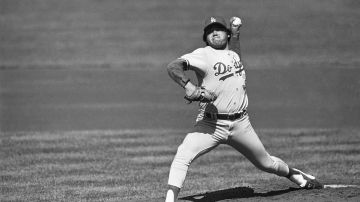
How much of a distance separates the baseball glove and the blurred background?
5468 millimetres

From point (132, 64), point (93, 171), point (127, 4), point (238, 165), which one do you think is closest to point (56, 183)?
point (93, 171)

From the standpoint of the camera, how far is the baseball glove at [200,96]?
6.11 metres

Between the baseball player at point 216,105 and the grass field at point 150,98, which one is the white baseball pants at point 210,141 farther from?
the grass field at point 150,98

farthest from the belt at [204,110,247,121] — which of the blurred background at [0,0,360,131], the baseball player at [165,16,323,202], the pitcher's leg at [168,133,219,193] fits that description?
the blurred background at [0,0,360,131]

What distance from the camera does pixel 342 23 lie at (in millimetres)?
21375

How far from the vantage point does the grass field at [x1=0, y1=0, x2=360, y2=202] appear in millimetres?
8406

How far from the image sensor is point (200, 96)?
6152 millimetres

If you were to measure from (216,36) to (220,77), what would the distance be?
14.7 inches

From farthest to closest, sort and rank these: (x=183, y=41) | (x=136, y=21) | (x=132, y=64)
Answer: (x=136, y=21) < (x=183, y=41) < (x=132, y=64)

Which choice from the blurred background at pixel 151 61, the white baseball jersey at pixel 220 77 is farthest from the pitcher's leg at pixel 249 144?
the blurred background at pixel 151 61

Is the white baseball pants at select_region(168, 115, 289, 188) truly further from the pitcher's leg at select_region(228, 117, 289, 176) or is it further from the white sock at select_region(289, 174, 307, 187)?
the white sock at select_region(289, 174, 307, 187)

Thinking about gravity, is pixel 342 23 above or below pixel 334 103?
above

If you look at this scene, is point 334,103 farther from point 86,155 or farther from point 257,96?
point 86,155

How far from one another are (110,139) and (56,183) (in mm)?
2564
